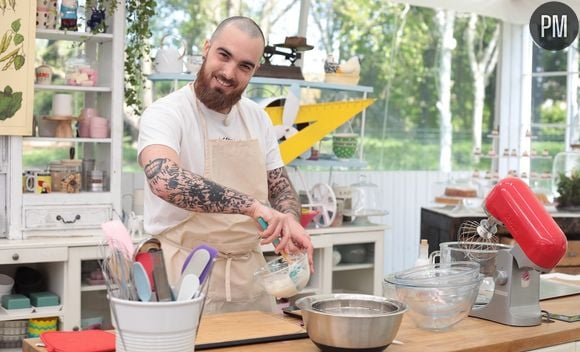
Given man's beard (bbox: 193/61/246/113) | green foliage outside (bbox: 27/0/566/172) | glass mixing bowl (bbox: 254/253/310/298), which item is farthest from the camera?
green foliage outside (bbox: 27/0/566/172)

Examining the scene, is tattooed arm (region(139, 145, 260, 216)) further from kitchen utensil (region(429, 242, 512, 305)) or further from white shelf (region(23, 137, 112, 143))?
white shelf (region(23, 137, 112, 143))

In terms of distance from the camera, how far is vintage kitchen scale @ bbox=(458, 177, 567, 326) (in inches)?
93.8

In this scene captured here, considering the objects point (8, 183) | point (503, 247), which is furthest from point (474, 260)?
point (8, 183)

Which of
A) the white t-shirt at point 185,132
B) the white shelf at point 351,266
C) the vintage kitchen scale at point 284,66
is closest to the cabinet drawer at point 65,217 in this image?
the vintage kitchen scale at point 284,66

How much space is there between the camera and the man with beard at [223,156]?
2602mm

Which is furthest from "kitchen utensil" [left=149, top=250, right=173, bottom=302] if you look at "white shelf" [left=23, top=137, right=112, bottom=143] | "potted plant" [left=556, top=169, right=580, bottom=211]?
"potted plant" [left=556, top=169, right=580, bottom=211]

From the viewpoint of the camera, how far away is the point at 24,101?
4023 millimetres

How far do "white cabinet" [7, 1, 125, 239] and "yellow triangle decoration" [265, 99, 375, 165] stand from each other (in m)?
0.91

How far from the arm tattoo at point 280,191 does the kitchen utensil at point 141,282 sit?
115cm

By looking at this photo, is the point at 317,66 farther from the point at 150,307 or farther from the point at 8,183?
the point at 150,307

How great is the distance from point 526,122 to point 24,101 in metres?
4.23

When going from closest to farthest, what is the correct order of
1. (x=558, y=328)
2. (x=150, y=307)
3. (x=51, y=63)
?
(x=150, y=307)
(x=558, y=328)
(x=51, y=63)

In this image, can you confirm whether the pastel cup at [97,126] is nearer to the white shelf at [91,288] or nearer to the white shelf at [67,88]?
the white shelf at [67,88]

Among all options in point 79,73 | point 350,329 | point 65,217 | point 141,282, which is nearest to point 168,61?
point 79,73
